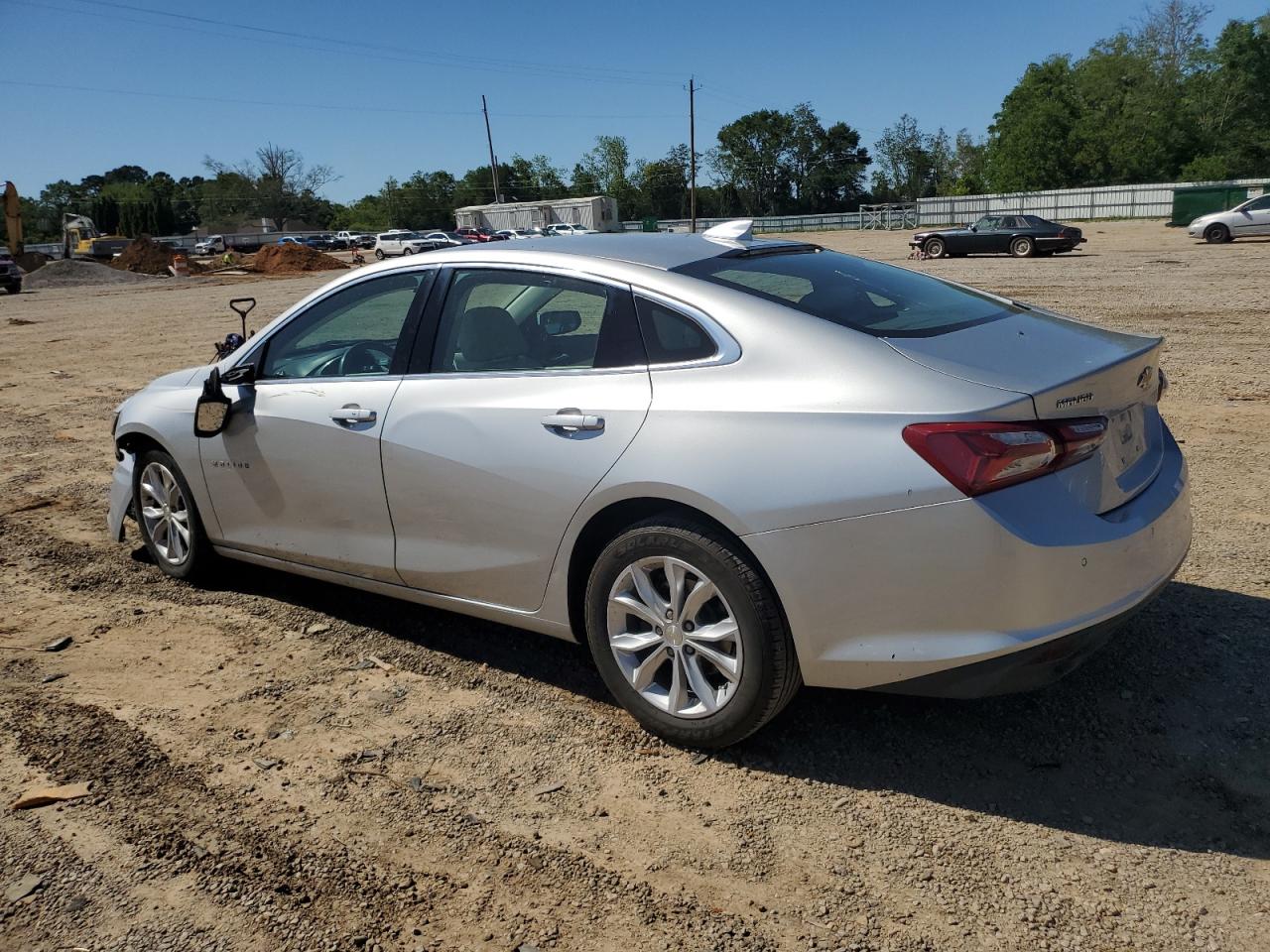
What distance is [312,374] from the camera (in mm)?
4531

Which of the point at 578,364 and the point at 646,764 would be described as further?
the point at 578,364

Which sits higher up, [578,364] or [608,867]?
[578,364]

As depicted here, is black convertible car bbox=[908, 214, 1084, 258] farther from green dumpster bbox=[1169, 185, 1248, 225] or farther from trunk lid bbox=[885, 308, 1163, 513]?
trunk lid bbox=[885, 308, 1163, 513]

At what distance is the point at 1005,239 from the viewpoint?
30844 mm

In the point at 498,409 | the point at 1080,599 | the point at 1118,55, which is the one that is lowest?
the point at 1080,599

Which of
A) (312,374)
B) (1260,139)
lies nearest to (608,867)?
(312,374)

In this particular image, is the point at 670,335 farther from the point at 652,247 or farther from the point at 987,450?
the point at 987,450

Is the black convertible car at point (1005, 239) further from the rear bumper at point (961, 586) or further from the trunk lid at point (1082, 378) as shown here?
the rear bumper at point (961, 586)

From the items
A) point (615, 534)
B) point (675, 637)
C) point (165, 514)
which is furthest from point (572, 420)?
Result: point (165, 514)

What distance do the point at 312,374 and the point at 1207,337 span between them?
34.0 feet

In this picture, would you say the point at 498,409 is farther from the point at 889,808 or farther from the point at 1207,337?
the point at 1207,337

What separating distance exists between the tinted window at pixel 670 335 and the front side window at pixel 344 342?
1127 mm

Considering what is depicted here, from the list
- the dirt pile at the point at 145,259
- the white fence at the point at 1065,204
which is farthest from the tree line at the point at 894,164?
the dirt pile at the point at 145,259

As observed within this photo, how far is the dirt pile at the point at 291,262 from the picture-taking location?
156 ft
